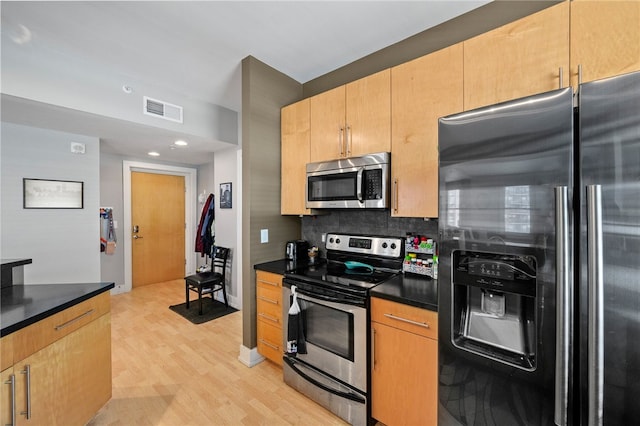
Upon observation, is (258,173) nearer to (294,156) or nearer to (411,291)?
(294,156)

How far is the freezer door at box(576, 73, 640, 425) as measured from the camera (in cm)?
85

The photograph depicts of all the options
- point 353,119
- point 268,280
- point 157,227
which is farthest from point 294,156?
point 157,227

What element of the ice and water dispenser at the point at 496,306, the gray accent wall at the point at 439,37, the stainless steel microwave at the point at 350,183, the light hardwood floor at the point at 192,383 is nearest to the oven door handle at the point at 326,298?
the ice and water dispenser at the point at 496,306

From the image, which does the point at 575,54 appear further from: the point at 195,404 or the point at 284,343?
the point at 195,404

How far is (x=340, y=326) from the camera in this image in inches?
69.5

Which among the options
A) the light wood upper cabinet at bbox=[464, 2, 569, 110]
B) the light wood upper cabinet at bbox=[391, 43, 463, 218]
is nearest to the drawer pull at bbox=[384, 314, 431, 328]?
the light wood upper cabinet at bbox=[391, 43, 463, 218]

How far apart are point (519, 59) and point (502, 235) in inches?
41.3

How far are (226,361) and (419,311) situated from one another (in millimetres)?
1953

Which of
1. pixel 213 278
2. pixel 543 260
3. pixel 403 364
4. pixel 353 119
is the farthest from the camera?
pixel 213 278

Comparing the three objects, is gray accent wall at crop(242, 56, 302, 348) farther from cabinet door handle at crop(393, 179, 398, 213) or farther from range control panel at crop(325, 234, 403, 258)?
cabinet door handle at crop(393, 179, 398, 213)

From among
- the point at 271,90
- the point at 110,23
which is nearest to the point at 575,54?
the point at 271,90

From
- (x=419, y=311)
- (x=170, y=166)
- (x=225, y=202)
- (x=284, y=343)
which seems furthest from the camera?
(x=170, y=166)

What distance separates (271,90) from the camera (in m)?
2.59

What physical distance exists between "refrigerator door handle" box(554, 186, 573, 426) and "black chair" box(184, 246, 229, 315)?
348 cm
